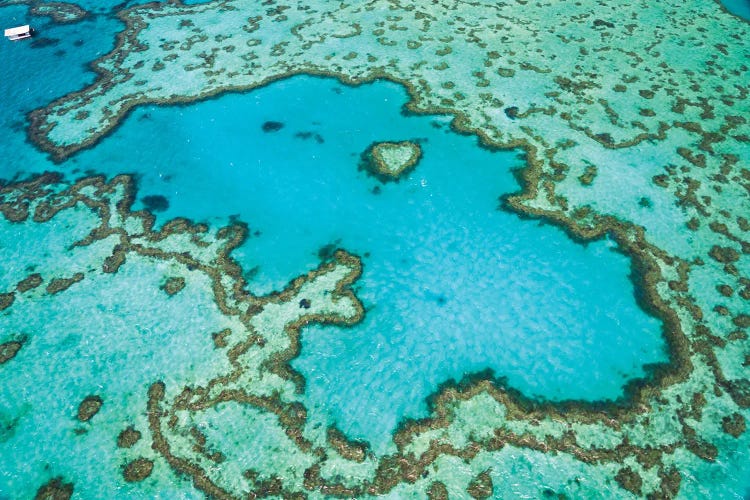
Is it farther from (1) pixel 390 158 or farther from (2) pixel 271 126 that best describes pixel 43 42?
(1) pixel 390 158

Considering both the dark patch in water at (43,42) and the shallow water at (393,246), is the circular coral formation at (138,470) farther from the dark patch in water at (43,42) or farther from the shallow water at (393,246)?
the dark patch in water at (43,42)

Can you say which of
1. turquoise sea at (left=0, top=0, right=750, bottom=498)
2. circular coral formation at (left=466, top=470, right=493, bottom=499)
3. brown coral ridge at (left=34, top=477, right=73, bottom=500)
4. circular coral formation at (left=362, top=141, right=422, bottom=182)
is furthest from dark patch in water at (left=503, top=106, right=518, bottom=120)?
brown coral ridge at (left=34, top=477, right=73, bottom=500)

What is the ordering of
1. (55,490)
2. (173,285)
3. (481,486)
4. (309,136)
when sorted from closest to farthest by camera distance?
(481,486) → (55,490) → (173,285) → (309,136)

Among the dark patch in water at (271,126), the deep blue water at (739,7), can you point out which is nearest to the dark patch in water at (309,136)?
the dark patch in water at (271,126)

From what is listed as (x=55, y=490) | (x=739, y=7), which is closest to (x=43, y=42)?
(x=55, y=490)

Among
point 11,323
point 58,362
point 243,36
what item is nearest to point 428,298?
point 58,362

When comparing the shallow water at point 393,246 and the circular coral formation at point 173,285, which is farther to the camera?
the circular coral formation at point 173,285

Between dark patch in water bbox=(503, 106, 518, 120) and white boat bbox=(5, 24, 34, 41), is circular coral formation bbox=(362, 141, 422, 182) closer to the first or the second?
dark patch in water bbox=(503, 106, 518, 120)
